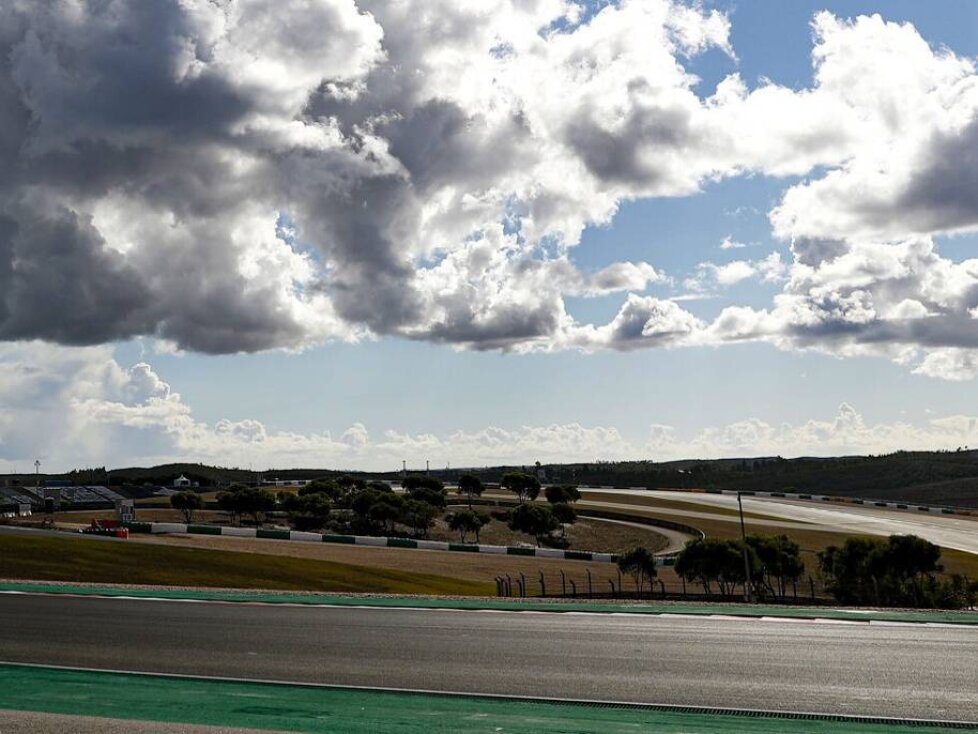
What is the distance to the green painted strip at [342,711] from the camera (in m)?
12.4

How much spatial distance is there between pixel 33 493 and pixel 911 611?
149m

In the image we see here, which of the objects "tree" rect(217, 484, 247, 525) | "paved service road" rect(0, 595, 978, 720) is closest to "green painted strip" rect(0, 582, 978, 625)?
"paved service road" rect(0, 595, 978, 720)

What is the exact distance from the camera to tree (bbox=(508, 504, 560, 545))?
315 feet

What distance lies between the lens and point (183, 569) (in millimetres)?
45250

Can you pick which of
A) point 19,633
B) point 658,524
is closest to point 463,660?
point 19,633

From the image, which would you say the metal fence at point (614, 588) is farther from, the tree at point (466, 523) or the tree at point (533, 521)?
the tree at point (466, 523)

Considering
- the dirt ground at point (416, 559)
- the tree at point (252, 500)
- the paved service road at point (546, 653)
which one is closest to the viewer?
the paved service road at point (546, 653)

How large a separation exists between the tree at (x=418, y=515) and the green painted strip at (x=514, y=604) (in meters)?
67.8

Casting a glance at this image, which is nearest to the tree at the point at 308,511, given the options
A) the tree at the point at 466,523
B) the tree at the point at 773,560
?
the tree at the point at 466,523

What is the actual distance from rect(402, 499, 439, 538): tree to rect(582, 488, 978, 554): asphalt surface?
37.0 metres

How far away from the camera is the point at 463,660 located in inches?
681

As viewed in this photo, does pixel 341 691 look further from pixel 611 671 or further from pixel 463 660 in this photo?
pixel 611 671

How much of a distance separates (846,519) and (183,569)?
98546 millimetres

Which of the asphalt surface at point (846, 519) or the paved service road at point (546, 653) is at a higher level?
the paved service road at point (546, 653)
